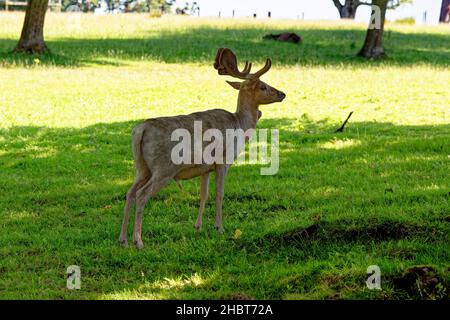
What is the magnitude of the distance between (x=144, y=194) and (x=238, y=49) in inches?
1116

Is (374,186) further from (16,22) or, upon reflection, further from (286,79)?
(16,22)

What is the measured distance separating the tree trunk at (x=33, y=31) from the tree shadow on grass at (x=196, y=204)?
16786 mm

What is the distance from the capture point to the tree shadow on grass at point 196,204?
8.28 meters

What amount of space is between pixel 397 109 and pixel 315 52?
17.2 meters

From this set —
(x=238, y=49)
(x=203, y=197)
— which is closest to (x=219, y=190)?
(x=203, y=197)

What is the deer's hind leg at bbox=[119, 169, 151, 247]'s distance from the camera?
350 inches

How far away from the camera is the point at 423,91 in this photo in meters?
22.5

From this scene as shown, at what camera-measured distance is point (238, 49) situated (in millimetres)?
36562

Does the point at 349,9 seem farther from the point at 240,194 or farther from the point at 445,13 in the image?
the point at 240,194

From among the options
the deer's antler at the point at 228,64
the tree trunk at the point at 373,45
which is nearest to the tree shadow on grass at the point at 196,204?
the deer's antler at the point at 228,64

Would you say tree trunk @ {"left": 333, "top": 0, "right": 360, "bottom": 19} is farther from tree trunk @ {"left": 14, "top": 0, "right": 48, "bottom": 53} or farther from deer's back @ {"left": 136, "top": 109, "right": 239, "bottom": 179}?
deer's back @ {"left": 136, "top": 109, "right": 239, "bottom": 179}

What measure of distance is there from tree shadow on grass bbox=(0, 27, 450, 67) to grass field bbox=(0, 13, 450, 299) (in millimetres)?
4663

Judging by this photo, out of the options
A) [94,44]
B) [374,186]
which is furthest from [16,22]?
[374,186]

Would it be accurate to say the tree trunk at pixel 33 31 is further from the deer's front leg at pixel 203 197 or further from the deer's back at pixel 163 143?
the deer's back at pixel 163 143
